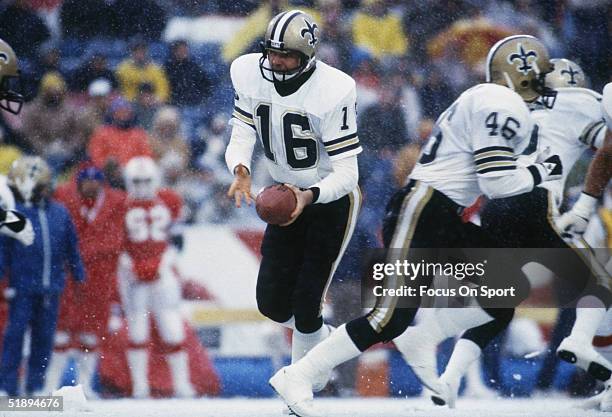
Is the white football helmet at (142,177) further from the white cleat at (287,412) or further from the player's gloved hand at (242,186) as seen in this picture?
the white cleat at (287,412)

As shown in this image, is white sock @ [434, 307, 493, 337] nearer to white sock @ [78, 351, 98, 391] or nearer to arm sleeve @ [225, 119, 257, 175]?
arm sleeve @ [225, 119, 257, 175]

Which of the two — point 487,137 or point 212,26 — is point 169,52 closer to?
point 212,26

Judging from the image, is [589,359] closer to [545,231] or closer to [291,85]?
[545,231]

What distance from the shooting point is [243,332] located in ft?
15.5

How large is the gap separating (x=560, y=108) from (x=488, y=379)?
40.0 inches

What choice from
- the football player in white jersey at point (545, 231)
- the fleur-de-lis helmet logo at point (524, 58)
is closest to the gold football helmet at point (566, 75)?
the football player in white jersey at point (545, 231)

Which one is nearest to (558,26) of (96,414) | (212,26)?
(212,26)

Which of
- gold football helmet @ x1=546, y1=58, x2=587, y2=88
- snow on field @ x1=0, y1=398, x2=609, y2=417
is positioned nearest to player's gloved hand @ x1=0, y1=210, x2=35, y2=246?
snow on field @ x1=0, y1=398, x2=609, y2=417

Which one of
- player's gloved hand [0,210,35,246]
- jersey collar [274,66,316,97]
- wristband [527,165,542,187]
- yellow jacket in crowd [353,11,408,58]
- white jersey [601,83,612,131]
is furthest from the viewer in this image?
player's gloved hand [0,210,35,246]

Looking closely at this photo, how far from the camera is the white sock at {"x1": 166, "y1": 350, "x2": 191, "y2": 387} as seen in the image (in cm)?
479

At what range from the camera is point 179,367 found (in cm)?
482

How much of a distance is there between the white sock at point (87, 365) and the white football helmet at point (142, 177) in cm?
60

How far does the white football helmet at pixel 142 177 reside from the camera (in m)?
4.70

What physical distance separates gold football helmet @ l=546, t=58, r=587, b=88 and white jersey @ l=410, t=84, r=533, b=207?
0.23m
